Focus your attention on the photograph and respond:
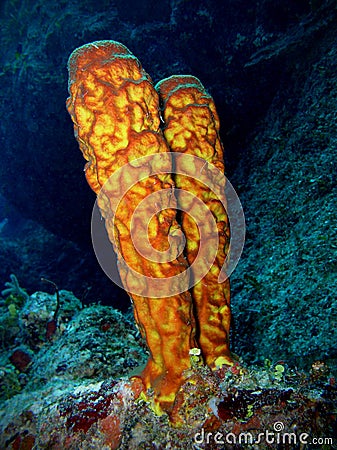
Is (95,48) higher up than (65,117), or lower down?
lower down

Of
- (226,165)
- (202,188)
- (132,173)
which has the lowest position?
(226,165)

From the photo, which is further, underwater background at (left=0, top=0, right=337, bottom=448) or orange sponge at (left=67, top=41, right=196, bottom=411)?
underwater background at (left=0, top=0, right=337, bottom=448)

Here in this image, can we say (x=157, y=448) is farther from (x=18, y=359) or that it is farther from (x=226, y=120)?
(x=226, y=120)

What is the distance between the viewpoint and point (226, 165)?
6809 millimetres

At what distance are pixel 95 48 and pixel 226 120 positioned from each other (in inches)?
239

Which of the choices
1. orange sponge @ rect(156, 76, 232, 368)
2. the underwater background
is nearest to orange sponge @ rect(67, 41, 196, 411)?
orange sponge @ rect(156, 76, 232, 368)

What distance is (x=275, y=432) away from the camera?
1.24m

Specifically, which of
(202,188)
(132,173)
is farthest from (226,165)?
(132,173)

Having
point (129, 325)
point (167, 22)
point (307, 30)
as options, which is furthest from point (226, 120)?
point (129, 325)

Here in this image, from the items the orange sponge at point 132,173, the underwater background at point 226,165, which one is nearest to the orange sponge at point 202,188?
the orange sponge at point 132,173

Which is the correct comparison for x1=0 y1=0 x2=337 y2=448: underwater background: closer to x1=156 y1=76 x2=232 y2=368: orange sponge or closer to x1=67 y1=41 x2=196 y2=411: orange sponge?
x1=156 y1=76 x2=232 y2=368: orange sponge

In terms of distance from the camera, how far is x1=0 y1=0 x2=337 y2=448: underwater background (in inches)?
120

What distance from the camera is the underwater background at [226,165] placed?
3049mm

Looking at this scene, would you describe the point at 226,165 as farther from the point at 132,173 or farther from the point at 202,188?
the point at 132,173
